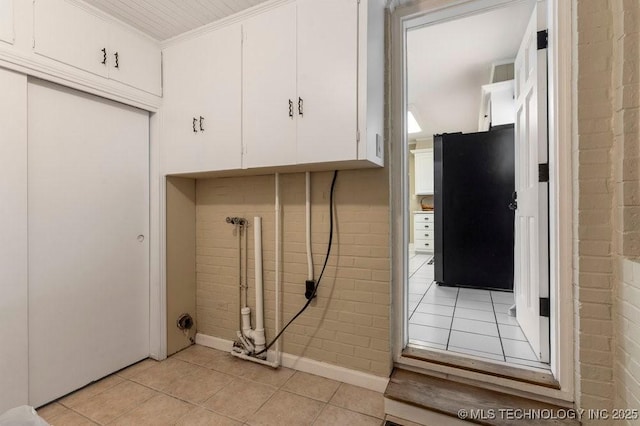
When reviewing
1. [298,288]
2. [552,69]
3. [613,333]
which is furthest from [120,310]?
[552,69]

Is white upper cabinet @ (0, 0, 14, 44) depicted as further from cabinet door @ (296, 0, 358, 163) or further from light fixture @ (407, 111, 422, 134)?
light fixture @ (407, 111, 422, 134)

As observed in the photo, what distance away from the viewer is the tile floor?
160 centimetres

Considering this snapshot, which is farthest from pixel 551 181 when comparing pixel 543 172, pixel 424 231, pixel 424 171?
pixel 424 171

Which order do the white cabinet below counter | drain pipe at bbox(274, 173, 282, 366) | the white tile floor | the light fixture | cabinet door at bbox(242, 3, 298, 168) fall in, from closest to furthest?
cabinet door at bbox(242, 3, 298, 168), the white tile floor, drain pipe at bbox(274, 173, 282, 366), the light fixture, the white cabinet below counter

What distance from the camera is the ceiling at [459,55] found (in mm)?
2557

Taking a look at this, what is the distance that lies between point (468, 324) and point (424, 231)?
398cm

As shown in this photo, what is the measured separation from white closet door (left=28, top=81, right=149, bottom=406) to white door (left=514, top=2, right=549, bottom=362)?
105 inches

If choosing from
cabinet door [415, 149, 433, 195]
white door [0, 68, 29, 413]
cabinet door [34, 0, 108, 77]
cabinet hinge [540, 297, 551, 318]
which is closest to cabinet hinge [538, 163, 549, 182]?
cabinet hinge [540, 297, 551, 318]

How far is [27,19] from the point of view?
1.57m

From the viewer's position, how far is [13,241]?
1.55 metres

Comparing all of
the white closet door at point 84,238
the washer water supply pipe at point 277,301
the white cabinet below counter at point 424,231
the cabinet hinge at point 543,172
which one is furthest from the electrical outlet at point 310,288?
the white cabinet below counter at point 424,231

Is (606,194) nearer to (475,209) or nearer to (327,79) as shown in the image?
(327,79)

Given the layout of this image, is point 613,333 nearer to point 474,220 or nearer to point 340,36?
point 340,36

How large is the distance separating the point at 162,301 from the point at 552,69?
2.90 m
